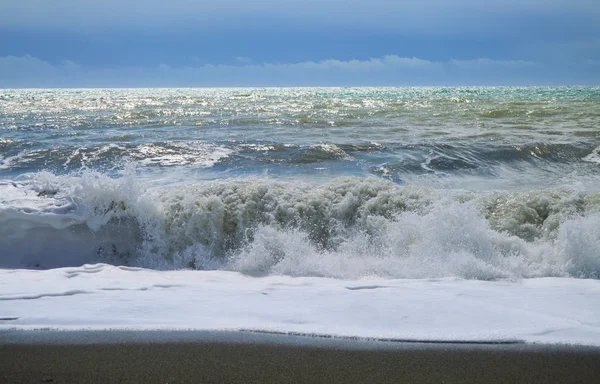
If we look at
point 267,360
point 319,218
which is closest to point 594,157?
point 319,218

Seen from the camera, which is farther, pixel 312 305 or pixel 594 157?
Answer: pixel 594 157

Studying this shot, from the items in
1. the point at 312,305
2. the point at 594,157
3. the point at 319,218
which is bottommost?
the point at 312,305

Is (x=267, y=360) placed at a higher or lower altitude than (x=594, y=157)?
lower

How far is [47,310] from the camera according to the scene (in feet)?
14.8

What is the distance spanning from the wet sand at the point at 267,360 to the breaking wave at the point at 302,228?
1912 millimetres

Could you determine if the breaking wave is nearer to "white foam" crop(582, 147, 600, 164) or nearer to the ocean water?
the ocean water

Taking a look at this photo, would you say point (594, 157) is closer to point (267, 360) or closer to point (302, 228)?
point (302, 228)

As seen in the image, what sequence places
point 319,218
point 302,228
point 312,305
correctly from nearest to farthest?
point 312,305
point 302,228
point 319,218

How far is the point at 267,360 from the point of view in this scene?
3551 millimetres

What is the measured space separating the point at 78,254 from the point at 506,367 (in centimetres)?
495

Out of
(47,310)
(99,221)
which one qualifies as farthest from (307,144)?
(47,310)

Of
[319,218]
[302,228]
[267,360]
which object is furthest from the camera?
[319,218]

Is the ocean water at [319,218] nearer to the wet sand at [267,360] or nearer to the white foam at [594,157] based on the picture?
the white foam at [594,157]

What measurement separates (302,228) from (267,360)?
11.8 feet
